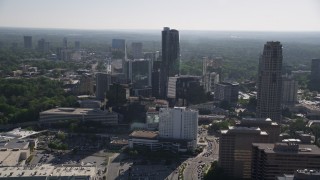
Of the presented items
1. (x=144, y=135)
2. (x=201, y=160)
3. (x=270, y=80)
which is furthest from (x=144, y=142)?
(x=270, y=80)

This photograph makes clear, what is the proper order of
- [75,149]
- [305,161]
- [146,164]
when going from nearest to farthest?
[305,161], [146,164], [75,149]

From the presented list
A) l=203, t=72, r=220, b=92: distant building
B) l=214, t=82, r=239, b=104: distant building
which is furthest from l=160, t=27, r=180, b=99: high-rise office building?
l=214, t=82, r=239, b=104: distant building

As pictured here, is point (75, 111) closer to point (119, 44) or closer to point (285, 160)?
point (285, 160)

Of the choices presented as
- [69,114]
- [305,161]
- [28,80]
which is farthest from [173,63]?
[305,161]

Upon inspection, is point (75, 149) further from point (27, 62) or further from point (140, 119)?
point (27, 62)

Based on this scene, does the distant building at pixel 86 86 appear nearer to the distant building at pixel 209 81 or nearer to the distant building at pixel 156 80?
the distant building at pixel 156 80

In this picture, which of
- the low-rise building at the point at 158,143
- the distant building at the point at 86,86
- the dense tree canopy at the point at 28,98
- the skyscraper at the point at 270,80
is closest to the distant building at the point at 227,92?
the skyscraper at the point at 270,80

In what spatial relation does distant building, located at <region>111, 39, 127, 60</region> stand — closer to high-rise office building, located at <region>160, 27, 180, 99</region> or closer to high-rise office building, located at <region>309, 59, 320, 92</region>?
high-rise office building, located at <region>309, 59, 320, 92</region>
